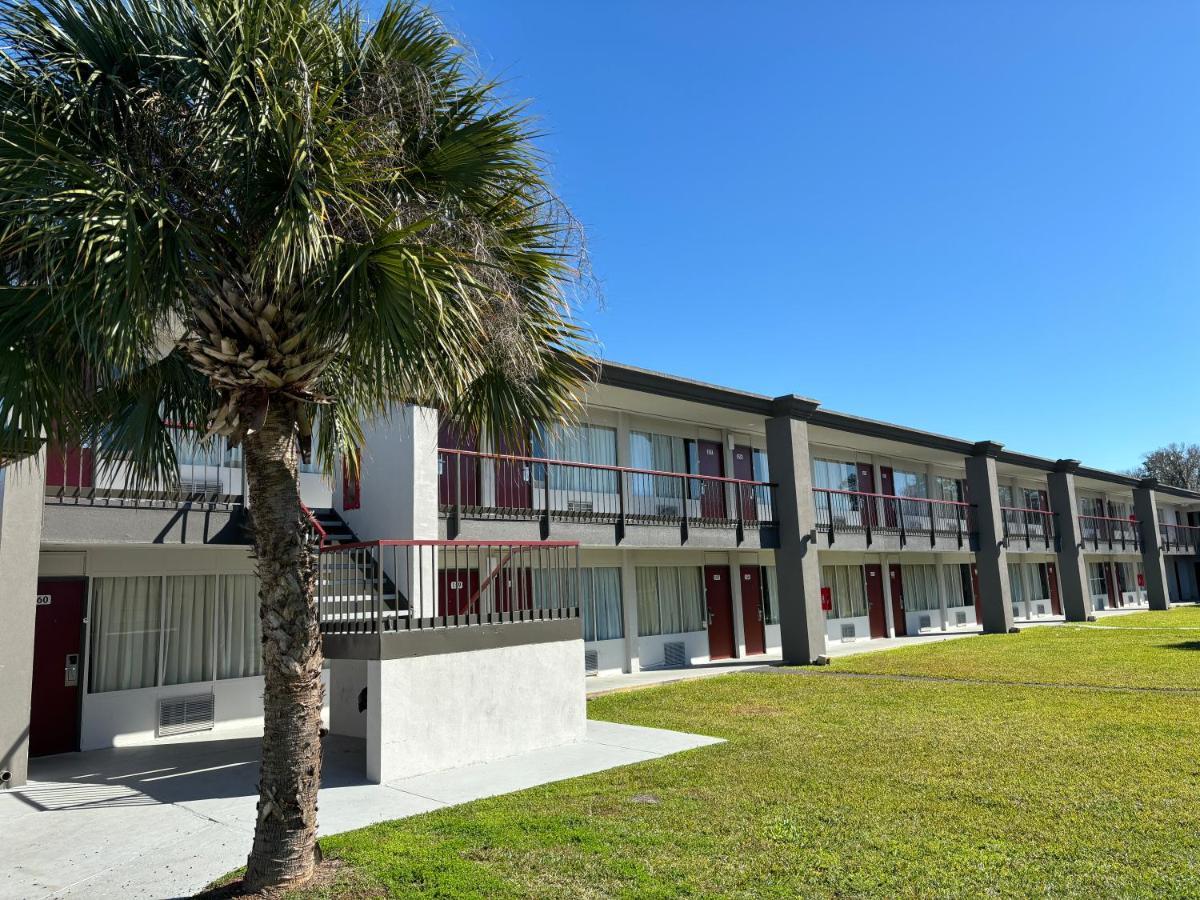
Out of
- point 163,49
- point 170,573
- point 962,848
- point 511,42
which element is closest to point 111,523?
point 170,573

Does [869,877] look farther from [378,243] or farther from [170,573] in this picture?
[170,573]

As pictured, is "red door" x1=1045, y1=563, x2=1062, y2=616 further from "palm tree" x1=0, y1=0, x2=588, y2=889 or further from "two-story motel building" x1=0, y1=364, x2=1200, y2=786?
"palm tree" x1=0, y1=0, x2=588, y2=889

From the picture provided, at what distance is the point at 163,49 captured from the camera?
217 inches

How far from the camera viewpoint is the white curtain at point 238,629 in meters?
12.9

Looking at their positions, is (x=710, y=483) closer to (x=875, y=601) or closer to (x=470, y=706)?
(x=875, y=601)

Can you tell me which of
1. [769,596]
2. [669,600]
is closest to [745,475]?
[769,596]

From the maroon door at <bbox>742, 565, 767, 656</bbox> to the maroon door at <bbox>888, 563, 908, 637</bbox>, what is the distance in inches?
276

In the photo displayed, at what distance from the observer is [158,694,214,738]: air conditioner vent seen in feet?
39.6

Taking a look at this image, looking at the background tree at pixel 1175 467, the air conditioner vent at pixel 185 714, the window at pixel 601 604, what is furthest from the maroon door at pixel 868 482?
the background tree at pixel 1175 467

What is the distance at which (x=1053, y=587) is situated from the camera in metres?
37.5

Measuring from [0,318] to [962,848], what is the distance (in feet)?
23.5

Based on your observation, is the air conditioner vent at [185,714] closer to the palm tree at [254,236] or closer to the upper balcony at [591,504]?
the upper balcony at [591,504]

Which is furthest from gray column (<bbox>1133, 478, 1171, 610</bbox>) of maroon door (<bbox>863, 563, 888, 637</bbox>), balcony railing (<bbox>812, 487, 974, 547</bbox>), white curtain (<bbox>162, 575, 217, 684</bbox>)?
white curtain (<bbox>162, 575, 217, 684</bbox>)

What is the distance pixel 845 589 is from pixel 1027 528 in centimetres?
848
